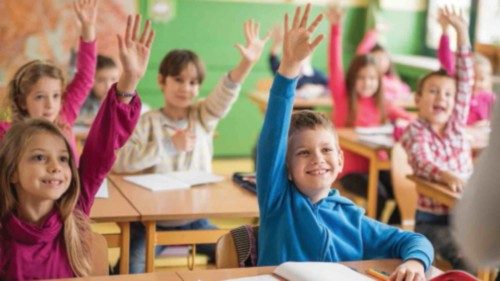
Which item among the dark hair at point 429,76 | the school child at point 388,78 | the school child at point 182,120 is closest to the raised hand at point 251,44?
the school child at point 182,120

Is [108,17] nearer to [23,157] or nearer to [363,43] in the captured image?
[363,43]

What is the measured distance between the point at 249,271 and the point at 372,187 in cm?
263

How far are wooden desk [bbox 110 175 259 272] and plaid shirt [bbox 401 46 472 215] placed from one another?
2.98ft

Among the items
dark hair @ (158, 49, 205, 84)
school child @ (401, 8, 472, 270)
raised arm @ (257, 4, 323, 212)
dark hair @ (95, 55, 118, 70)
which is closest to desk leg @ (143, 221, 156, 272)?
raised arm @ (257, 4, 323, 212)

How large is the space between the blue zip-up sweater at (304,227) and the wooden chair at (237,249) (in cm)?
4

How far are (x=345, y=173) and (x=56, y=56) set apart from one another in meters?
3.32

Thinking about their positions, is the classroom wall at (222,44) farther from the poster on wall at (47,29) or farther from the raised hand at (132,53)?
the raised hand at (132,53)

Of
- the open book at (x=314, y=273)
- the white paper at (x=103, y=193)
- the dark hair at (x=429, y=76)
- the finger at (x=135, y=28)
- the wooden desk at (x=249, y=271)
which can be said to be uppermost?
the finger at (x=135, y=28)

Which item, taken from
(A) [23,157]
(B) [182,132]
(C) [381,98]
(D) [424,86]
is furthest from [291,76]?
(C) [381,98]

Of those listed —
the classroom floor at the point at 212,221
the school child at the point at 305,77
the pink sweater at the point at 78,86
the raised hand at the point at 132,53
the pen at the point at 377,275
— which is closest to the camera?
the pen at the point at 377,275

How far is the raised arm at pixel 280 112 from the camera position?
2.19m

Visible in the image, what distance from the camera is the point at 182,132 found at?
12.2ft

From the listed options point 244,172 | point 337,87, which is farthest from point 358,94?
point 244,172

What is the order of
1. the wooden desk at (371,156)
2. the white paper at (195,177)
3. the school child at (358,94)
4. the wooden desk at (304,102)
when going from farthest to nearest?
the wooden desk at (304,102) → the school child at (358,94) → the wooden desk at (371,156) → the white paper at (195,177)
